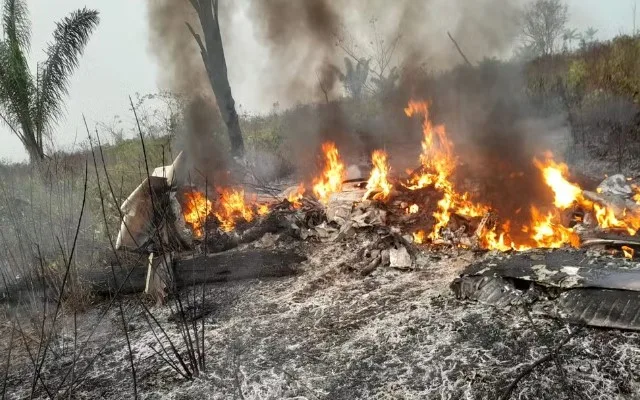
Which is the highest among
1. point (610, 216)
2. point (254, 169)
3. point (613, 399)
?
point (254, 169)

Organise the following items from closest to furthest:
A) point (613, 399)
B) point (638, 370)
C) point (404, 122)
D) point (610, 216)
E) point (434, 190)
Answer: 1. point (613, 399)
2. point (638, 370)
3. point (610, 216)
4. point (434, 190)
5. point (404, 122)

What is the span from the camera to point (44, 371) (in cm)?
482

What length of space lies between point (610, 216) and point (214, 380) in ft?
20.3

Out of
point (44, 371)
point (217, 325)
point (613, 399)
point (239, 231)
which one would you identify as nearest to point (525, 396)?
point (613, 399)

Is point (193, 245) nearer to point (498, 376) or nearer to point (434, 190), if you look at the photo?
point (434, 190)

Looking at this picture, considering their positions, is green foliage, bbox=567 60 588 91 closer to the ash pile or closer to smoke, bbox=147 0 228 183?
the ash pile

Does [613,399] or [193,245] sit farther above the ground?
[193,245]

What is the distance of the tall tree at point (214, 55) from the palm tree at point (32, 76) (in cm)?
318

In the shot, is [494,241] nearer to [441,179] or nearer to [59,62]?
[441,179]

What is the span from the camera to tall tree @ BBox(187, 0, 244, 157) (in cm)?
1339

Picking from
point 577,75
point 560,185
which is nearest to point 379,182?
point 560,185

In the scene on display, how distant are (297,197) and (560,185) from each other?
596 centimetres

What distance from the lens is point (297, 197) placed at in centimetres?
1062

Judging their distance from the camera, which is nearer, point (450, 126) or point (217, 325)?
point (217, 325)
